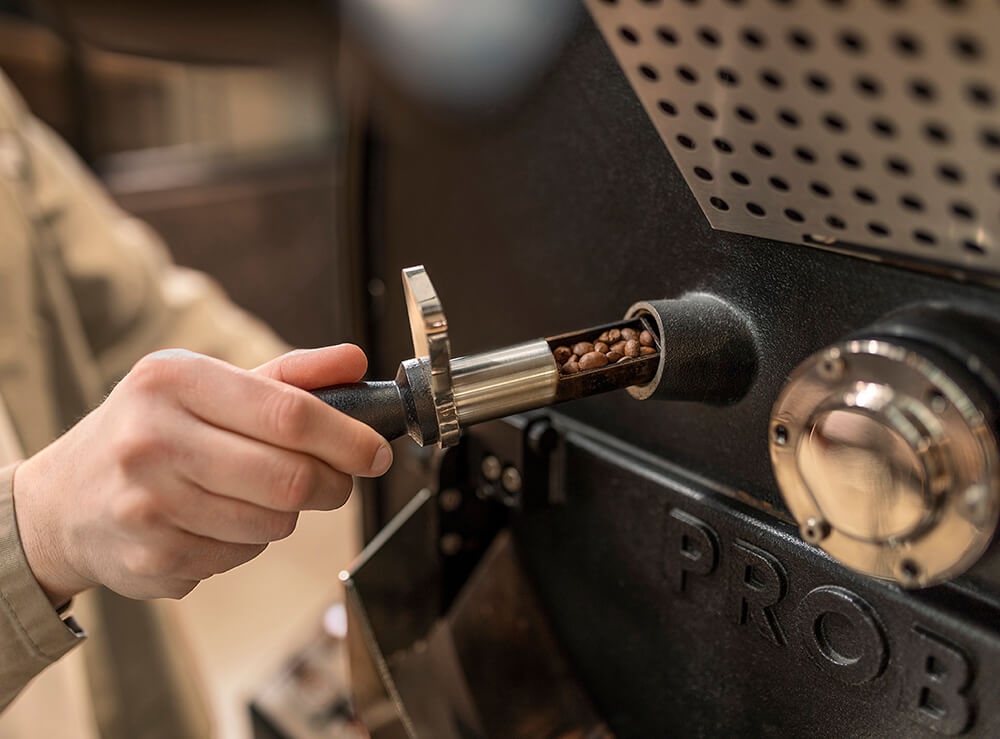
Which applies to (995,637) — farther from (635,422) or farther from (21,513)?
(21,513)

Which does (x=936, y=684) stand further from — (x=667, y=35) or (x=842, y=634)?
(x=667, y=35)

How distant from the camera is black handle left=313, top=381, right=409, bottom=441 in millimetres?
347

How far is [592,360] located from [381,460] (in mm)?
101

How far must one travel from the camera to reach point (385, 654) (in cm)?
51

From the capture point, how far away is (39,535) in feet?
1.35

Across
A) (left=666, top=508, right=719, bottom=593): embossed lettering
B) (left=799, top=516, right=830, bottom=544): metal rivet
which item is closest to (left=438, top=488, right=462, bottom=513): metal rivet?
(left=666, top=508, right=719, bottom=593): embossed lettering

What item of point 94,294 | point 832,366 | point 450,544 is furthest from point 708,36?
point 94,294

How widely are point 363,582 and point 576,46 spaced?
1.07 ft

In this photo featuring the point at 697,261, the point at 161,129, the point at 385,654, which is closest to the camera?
the point at 697,261

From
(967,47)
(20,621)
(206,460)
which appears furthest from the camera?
(20,621)

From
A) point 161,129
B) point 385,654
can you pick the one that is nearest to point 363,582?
point 385,654

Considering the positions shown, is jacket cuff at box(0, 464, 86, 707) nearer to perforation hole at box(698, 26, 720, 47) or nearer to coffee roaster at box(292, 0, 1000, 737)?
coffee roaster at box(292, 0, 1000, 737)

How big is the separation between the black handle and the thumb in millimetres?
17

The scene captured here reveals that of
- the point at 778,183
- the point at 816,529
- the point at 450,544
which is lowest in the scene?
the point at 450,544
